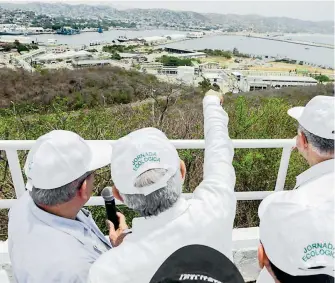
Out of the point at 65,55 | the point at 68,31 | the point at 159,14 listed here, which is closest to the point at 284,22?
the point at 159,14

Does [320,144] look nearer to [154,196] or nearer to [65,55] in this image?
[154,196]

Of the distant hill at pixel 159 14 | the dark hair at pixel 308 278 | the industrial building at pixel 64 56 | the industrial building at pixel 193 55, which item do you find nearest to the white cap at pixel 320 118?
the dark hair at pixel 308 278

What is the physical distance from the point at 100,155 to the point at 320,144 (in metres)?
1.08

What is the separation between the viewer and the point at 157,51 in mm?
41156

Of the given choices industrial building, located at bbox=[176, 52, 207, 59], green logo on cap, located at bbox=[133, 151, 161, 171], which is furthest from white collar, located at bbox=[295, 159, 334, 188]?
industrial building, located at bbox=[176, 52, 207, 59]

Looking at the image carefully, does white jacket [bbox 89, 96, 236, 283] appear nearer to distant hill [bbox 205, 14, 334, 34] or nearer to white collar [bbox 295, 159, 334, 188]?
white collar [bbox 295, 159, 334, 188]

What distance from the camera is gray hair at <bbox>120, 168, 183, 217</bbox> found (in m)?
1.28

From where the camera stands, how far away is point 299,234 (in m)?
1.13

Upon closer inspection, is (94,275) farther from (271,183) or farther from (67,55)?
(67,55)

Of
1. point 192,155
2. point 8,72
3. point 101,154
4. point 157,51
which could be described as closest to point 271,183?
point 192,155

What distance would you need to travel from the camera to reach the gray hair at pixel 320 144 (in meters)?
1.82

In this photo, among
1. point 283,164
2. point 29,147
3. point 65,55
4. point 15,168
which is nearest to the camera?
point 29,147

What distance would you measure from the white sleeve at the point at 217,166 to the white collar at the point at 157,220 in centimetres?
14

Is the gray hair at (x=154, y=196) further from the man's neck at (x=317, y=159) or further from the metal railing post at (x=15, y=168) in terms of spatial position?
the metal railing post at (x=15, y=168)
